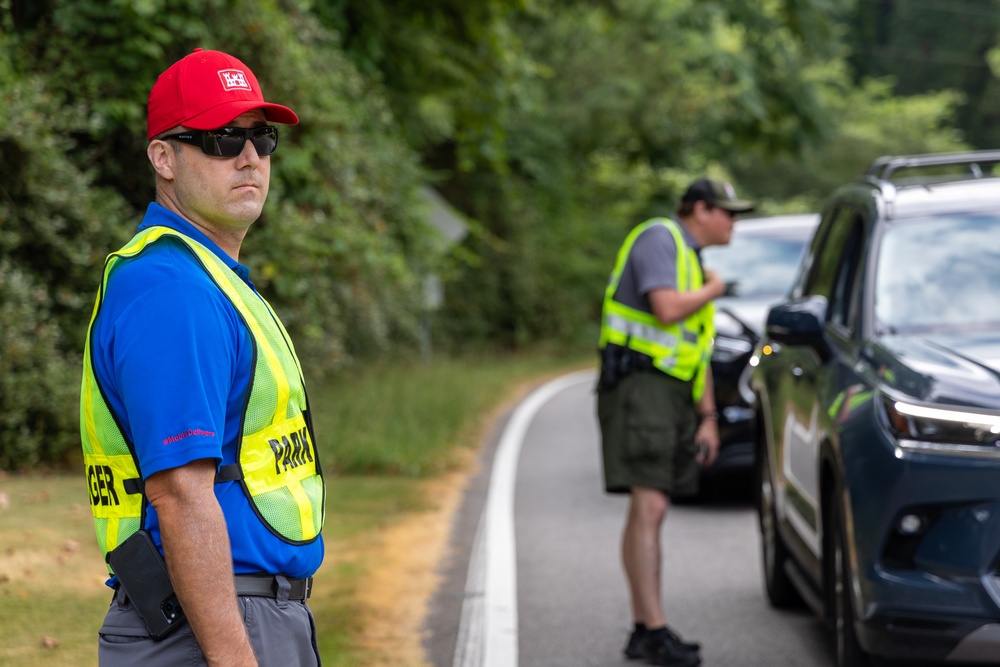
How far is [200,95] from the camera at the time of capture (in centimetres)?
269

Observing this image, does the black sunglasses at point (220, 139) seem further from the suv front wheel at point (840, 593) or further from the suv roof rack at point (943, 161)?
the suv roof rack at point (943, 161)

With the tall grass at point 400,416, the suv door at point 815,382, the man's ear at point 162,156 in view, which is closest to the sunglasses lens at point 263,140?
the man's ear at point 162,156

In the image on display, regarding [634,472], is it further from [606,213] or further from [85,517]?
[606,213]

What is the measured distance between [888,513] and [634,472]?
1750mm

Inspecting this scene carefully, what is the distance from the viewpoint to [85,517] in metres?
7.52

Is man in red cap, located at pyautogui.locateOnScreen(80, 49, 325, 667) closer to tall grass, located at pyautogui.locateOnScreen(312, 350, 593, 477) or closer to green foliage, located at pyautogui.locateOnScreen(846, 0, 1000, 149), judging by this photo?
tall grass, located at pyautogui.locateOnScreen(312, 350, 593, 477)

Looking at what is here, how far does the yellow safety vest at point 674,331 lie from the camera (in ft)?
20.5

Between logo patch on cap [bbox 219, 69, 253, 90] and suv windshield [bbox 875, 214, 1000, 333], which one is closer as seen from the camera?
logo patch on cap [bbox 219, 69, 253, 90]

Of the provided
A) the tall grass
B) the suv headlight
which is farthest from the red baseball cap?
the tall grass

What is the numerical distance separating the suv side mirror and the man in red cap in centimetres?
337

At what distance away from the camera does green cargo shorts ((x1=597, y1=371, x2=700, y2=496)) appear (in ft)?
20.2

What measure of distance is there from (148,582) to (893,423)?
2808 millimetres

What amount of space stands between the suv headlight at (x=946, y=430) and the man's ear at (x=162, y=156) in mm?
2700

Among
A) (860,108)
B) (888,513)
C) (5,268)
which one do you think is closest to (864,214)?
(888,513)
